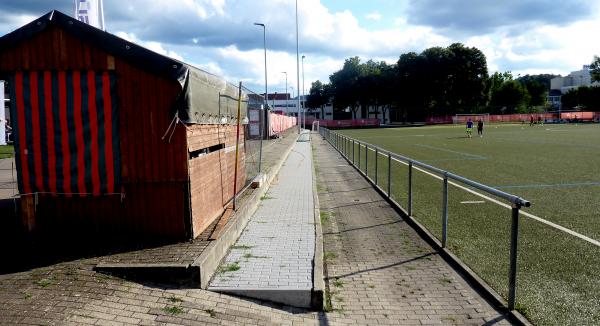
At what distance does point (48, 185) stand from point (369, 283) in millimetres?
4241

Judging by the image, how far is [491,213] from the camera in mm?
8875

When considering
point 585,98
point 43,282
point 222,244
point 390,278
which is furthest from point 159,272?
point 585,98

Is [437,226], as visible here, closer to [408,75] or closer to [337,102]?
[408,75]

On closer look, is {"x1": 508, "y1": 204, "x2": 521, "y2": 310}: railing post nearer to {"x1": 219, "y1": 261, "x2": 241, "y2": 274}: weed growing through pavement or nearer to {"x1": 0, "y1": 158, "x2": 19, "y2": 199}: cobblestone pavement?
{"x1": 219, "y1": 261, "x2": 241, "y2": 274}: weed growing through pavement

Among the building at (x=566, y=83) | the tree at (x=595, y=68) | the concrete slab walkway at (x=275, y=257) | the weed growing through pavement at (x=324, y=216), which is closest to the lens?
the concrete slab walkway at (x=275, y=257)

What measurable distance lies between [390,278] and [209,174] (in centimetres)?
306

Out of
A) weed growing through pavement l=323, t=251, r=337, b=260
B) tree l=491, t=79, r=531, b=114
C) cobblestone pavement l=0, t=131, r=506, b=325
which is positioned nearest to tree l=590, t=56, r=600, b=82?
tree l=491, t=79, r=531, b=114

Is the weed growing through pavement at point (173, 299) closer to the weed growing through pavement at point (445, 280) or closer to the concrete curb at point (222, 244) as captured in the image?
the concrete curb at point (222, 244)

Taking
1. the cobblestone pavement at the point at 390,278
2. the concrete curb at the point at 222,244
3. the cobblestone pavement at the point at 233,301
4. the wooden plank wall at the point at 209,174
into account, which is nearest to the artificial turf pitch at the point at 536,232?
the cobblestone pavement at the point at 390,278

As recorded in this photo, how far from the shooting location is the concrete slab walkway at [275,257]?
5012mm

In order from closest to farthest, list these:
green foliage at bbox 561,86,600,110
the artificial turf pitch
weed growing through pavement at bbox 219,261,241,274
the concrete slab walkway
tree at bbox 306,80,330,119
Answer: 1. the artificial turf pitch
2. the concrete slab walkway
3. weed growing through pavement at bbox 219,261,241,274
4. green foliage at bbox 561,86,600,110
5. tree at bbox 306,80,330,119

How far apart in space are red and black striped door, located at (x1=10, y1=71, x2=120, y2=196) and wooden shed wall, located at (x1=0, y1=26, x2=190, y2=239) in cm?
12

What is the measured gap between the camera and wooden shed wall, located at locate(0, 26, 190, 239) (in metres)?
5.90

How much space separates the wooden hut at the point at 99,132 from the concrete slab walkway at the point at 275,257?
2.92 feet
